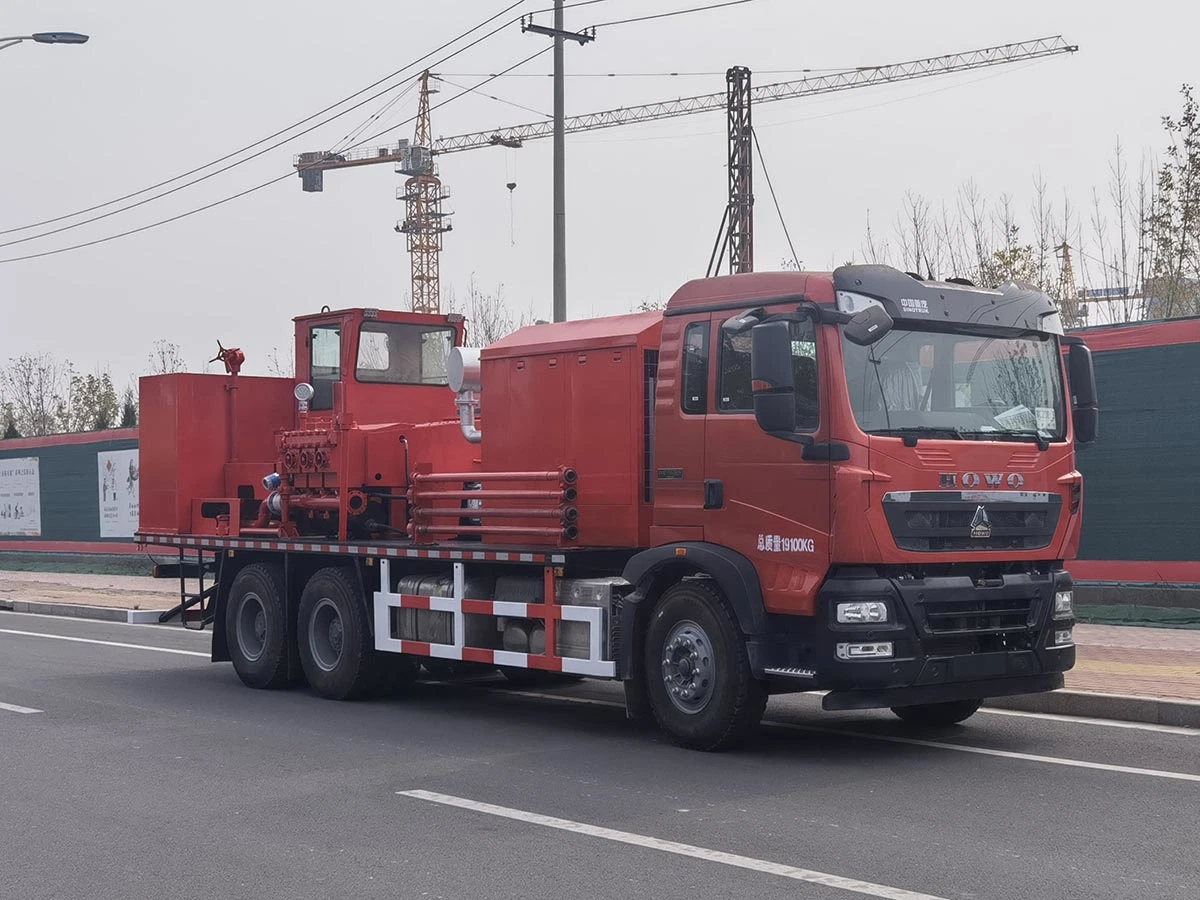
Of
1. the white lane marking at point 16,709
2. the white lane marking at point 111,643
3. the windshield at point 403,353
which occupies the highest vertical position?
the windshield at point 403,353

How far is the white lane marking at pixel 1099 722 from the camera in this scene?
10.4 metres

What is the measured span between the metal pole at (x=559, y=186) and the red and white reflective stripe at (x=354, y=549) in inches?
262

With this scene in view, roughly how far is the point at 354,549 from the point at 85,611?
38.8 feet

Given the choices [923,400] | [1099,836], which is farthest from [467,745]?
[1099,836]

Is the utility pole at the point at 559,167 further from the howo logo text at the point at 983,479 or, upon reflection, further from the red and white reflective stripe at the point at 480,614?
the howo logo text at the point at 983,479

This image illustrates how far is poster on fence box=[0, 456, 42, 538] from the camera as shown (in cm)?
3394

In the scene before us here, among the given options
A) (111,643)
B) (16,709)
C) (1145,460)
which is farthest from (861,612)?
(111,643)

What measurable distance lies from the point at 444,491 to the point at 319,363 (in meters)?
2.63

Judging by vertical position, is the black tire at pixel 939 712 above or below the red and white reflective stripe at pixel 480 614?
below

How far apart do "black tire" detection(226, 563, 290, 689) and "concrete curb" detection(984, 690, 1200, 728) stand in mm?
6478

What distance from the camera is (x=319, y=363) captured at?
14.2 m

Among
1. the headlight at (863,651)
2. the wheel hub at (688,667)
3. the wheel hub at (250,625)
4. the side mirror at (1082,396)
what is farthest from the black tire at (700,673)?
the wheel hub at (250,625)

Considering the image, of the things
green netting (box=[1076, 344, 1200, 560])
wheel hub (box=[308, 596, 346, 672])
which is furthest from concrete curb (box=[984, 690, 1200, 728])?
wheel hub (box=[308, 596, 346, 672])

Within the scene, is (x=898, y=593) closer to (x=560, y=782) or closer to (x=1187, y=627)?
(x=560, y=782)
